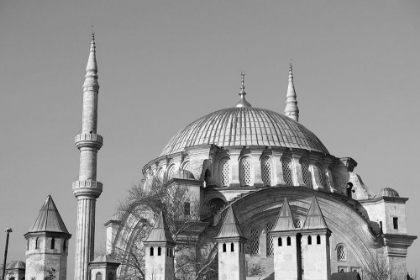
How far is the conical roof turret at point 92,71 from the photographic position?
37594 mm

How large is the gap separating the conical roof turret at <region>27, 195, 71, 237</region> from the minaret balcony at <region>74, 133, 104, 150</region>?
331 inches

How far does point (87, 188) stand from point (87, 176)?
0.69 metres

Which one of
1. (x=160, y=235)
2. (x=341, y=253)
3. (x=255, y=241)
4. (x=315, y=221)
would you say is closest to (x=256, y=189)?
(x=255, y=241)

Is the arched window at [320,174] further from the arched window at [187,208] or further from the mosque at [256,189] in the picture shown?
the arched window at [187,208]

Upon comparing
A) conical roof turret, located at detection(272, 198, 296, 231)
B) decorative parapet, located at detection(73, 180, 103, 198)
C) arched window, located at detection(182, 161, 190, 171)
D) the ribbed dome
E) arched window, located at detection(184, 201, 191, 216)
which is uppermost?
the ribbed dome

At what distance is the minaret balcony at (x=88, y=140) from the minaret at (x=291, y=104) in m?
15.5

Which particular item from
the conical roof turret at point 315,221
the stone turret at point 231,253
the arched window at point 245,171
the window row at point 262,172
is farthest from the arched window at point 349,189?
the stone turret at point 231,253

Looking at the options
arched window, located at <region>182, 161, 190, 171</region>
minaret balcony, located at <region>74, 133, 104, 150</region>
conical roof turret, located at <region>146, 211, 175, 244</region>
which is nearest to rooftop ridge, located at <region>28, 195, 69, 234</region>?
conical roof turret, located at <region>146, 211, 175, 244</region>

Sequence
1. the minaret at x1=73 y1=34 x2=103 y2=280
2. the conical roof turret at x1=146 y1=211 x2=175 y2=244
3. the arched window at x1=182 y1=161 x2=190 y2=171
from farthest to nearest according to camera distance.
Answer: the arched window at x1=182 y1=161 x2=190 y2=171 → the minaret at x1=73 y1=34 x2=103 y2=280 → the conical roof turret at x1=146 y1=211 x2=175 y2=244

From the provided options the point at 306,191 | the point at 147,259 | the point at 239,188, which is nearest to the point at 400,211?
the point at 306,191

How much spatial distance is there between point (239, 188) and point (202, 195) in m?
2.05

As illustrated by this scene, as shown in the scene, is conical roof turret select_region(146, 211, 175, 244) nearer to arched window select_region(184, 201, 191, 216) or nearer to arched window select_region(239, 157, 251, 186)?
arched window select_region(184, 201, 191, 216)

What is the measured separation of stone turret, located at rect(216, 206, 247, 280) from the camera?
24422mm

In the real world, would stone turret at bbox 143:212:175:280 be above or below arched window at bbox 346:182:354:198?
below
